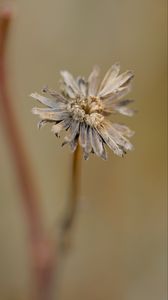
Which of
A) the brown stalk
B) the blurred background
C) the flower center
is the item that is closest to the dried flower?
the flower center

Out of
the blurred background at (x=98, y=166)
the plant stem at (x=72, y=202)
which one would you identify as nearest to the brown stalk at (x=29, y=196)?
the plant stem at (x=72, y=202)

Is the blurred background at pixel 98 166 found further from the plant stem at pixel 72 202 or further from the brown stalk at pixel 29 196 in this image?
the plant stem at pixel 72 202

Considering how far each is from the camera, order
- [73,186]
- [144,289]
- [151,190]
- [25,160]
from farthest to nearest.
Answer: [151,190] → [144,289] → [25,160] → [73,186]

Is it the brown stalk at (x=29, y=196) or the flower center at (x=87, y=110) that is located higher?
the flower center at (x=87, y=110)

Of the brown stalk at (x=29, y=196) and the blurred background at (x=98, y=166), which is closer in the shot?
the brown stalk at (x=29, y=196)

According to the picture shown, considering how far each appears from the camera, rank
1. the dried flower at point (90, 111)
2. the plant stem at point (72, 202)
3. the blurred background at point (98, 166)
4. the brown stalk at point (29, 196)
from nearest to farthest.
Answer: the dried flower at point (90, 111), the plant stem at point (72, 202), the brown stalk at point (29, 196), the blurred background at point (98, 166)

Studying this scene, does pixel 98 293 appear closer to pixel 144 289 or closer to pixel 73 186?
pixel 144 289

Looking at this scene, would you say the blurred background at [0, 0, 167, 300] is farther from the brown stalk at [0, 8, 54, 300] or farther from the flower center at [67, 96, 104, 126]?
the flower center at [67, 96, 104, 126]

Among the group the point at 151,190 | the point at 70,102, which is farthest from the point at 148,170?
the point at 70,102
